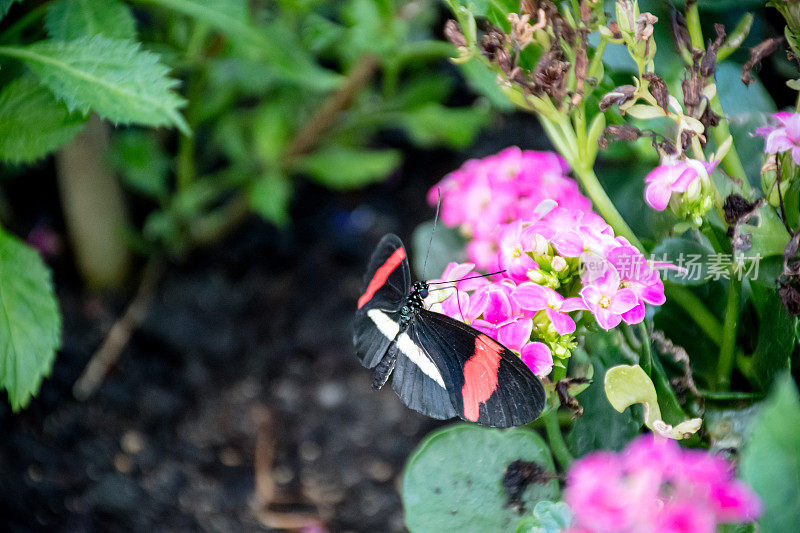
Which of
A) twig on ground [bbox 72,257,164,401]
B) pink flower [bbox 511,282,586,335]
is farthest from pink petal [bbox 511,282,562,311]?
twig on ground [bbox 72,257,164,401]

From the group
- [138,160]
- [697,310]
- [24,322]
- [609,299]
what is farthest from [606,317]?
[138,160]

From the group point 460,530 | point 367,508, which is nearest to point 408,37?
point 367,508

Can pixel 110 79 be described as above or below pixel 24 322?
above

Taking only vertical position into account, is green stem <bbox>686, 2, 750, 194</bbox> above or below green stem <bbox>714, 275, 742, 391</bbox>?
above

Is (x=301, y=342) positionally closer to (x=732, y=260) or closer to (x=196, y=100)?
(x=196, y=100)

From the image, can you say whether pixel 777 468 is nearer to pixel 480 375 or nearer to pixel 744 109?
pixel 480 375

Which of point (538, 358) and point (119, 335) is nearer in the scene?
point (538, 358)

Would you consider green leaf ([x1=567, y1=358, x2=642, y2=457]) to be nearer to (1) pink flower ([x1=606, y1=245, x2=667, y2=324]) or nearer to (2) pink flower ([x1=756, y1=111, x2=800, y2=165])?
(1) pink flower ([x1=606, y1=245, x2=667, y2=324])

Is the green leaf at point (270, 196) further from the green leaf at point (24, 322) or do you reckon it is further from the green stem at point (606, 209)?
the green stem at point (606, 209)

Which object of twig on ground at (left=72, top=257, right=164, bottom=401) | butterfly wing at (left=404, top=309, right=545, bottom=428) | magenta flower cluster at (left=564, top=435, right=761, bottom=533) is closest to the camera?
magenta flower cluster at (left=564, top=435, right=761, bottom=533)
